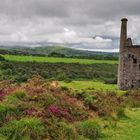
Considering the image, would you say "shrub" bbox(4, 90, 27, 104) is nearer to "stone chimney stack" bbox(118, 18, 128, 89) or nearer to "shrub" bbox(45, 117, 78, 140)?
"shrub" bbox(45, 117, 78, 140)

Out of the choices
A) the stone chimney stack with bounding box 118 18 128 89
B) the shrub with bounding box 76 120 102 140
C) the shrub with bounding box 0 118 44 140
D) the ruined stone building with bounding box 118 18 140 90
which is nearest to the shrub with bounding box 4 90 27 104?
the shrub with bounding box 0 118 44 140

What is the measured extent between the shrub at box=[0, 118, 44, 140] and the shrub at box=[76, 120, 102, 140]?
2.05m

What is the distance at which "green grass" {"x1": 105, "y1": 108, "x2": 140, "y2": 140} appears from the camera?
1647cm

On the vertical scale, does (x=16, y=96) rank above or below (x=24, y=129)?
above

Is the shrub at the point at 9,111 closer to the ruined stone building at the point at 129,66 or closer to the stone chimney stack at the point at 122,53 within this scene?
the ruined stone building at the point at 129,66

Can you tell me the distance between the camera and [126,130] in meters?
17.9

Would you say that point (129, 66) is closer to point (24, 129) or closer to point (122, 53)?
point (122, 53)

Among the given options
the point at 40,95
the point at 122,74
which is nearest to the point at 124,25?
the point at 122,74

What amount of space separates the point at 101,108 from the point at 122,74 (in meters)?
35.4

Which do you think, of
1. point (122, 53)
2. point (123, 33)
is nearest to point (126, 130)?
point (122, 53)

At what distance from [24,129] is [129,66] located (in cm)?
4308

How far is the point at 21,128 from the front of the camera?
14703 mm

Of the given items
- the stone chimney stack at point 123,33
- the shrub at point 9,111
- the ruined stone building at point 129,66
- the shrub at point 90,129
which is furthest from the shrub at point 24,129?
the stone chimney stack at point 123,33

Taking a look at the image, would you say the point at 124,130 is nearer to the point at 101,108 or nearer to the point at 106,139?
the point at 106,139
